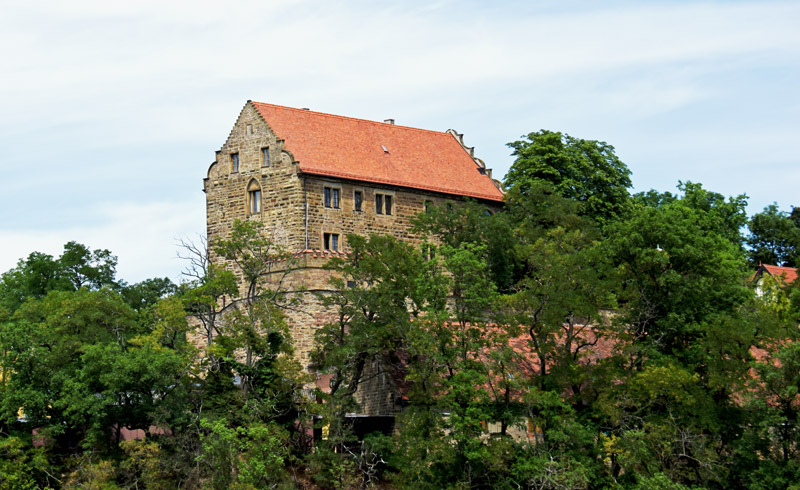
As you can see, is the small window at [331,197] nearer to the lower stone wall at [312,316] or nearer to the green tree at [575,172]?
the lower stone wall at [312,316]

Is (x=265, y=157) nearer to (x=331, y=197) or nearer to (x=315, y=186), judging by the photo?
(x=315, y=186)

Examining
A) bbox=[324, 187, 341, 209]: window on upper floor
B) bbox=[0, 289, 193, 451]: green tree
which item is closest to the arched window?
bbox=[324, 187, 341, 209]: window on upper floor

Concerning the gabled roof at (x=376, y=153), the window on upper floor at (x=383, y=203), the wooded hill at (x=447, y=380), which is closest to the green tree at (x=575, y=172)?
the gabled roof at (x=376, y=153)

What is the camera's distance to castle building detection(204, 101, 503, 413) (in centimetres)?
6138

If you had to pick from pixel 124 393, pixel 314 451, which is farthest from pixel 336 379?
pixel 124 393

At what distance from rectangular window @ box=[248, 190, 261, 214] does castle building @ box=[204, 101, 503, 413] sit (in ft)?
0.15

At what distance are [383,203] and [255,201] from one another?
6.13 meters

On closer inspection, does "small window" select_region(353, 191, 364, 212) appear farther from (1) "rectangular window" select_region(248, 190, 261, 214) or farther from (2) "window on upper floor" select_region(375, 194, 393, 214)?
(1) "rectangular window" select_region(248, 190, 261, 214)

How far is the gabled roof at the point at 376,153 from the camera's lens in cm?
6359

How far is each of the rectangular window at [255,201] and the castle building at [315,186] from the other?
0.05 m

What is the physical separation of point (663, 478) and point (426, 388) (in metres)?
8.88

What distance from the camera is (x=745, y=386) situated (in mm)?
47469

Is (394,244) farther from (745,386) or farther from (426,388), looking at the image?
(745,386)

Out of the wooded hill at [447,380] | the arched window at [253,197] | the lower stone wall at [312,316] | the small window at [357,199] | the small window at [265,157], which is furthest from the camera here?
the small window at [357,199]
